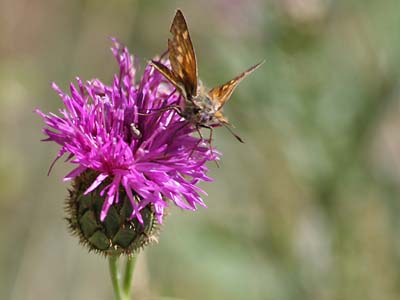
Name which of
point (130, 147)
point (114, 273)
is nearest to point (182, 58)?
point (130, 147)

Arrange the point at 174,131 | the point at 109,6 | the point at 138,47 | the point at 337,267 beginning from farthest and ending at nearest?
1. the point at 138,47
2. the point at 109,6
3. the point at 337,267
4. the point at 174,131

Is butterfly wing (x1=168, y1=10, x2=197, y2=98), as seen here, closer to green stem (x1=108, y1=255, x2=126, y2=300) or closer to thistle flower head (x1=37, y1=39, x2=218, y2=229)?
thistle flower head (x1=37, y1=39, x2=218, y2=229)

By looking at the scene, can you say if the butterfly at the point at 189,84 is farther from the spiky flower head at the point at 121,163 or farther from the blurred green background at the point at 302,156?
the blurred green background at the point at 302,156

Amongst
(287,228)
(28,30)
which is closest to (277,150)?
(287,228)

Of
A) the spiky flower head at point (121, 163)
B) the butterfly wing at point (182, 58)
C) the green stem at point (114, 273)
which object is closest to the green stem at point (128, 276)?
the green stem at point (114, 273)

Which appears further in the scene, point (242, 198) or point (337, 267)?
point (242, 198)

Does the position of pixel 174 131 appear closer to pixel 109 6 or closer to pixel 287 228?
pixel 287 228
